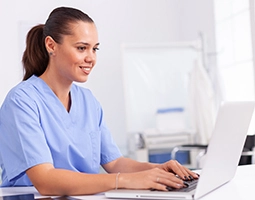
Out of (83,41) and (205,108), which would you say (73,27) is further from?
(205,108)

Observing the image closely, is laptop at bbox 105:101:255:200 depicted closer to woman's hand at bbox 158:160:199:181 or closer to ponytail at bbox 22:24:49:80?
woman's hand at bbox 158:160:199:181

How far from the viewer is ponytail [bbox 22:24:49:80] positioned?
175cm

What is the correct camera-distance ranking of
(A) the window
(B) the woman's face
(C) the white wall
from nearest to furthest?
(B) the woman's face < (A) the window < (C) the white wall

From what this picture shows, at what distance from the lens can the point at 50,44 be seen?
1.65 meters

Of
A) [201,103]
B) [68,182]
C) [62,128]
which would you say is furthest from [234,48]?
[68,182]

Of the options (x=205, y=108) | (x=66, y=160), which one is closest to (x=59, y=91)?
(x=66, y=160)

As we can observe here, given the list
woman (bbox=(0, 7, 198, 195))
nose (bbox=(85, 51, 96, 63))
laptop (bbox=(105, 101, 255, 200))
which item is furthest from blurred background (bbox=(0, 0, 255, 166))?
laptop (bbox=(105, 101, 255, 200))

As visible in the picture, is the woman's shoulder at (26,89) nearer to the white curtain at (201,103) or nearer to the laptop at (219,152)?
the laptop at (219,152)

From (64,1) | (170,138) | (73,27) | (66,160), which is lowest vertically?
(170,138)

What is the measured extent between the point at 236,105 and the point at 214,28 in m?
4.16

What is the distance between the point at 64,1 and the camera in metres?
5.28

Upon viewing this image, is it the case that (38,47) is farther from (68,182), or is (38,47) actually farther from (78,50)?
(68,182)

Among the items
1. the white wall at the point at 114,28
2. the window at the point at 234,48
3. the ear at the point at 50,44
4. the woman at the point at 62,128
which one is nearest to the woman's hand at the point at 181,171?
the woman at the point at 62,128

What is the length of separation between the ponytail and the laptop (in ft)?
2.05
